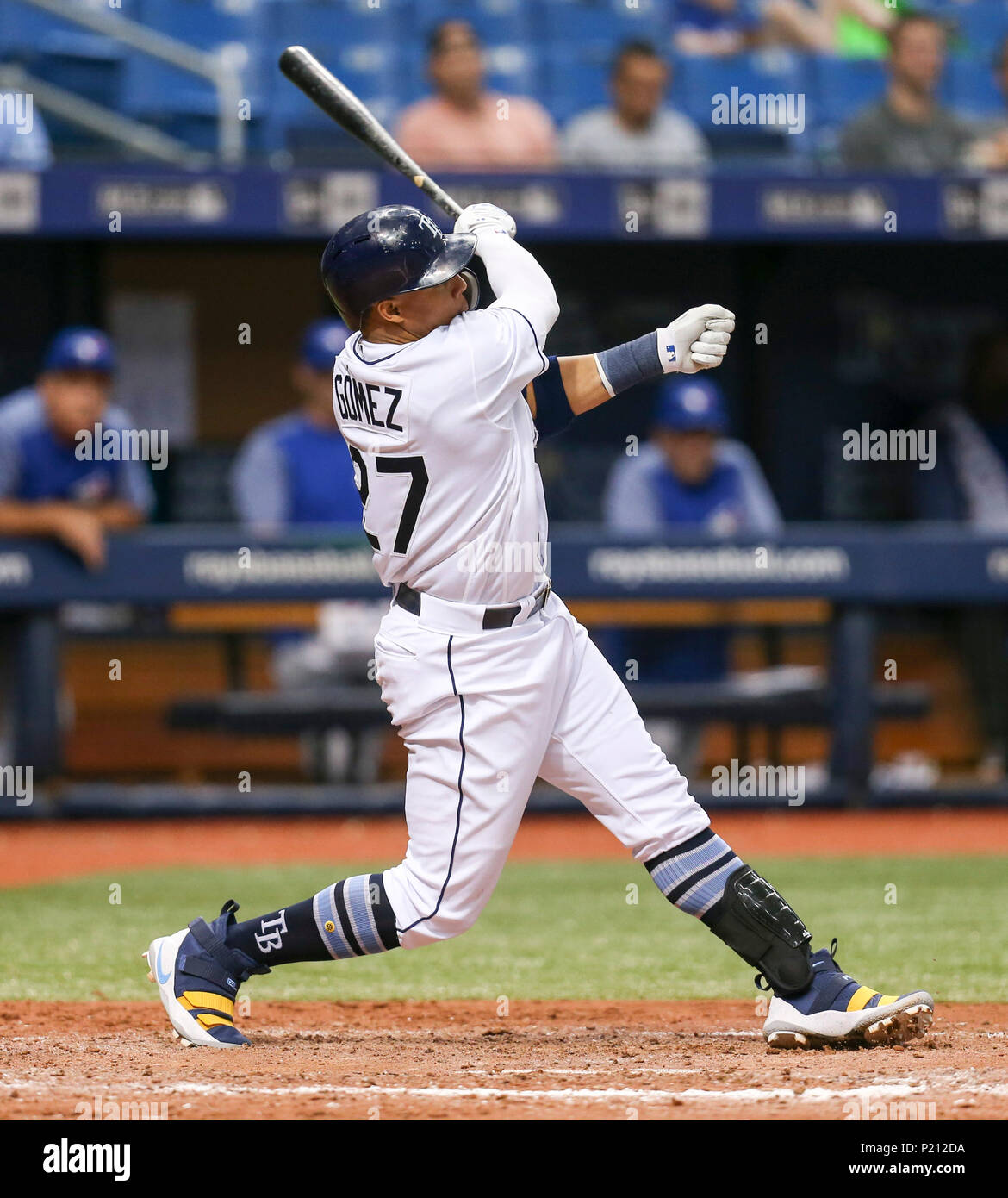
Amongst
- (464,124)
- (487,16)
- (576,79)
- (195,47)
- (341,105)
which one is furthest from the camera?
(487,16)

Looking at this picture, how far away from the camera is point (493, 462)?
10.6 feet

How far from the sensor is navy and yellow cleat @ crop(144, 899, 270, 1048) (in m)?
3.35

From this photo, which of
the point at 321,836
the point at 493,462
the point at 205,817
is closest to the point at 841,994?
the point at 493,462

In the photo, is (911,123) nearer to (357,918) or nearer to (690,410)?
(690,410)

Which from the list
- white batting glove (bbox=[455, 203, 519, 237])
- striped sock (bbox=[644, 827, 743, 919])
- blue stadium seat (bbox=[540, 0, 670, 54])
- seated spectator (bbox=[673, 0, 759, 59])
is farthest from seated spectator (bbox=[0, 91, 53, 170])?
striped sock (bbox=[644, 827, 743, 919])

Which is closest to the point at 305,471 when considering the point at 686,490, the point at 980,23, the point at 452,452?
the point at 686,490

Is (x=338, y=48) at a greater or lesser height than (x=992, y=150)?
greater

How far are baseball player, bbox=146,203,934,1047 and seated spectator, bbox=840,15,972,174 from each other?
522cm

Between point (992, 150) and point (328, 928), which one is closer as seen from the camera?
point (328, 928)

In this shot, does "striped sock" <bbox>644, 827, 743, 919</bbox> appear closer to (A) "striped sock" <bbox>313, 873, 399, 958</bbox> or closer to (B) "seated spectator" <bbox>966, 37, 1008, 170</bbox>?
(A) "striped sock" <bbox>313, 873, 399, 958</bbox>

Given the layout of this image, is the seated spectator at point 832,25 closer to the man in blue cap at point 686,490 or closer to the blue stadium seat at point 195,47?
the blue stadium seat at point 195,47

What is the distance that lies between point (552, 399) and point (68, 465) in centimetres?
418

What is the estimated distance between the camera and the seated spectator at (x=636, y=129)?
26.9 feet

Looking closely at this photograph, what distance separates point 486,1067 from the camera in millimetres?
3174
